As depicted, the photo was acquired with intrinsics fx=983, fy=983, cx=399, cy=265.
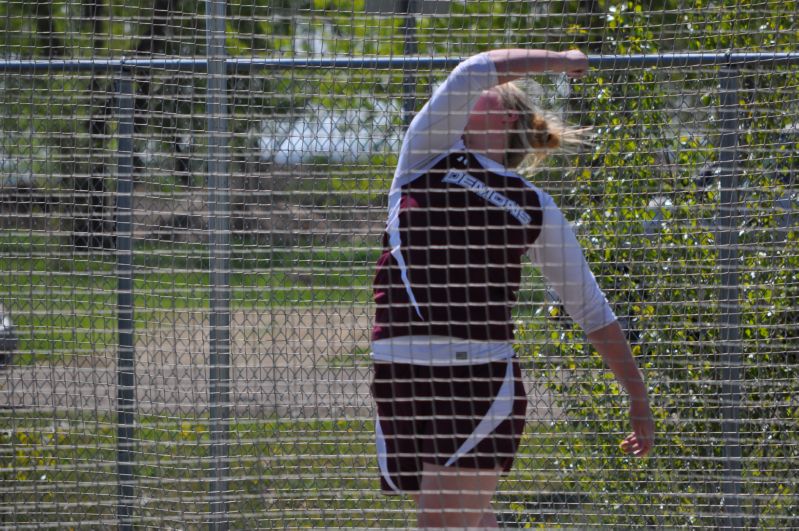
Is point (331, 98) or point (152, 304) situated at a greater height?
point (331, 98)

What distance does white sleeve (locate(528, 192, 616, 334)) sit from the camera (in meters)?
2.25

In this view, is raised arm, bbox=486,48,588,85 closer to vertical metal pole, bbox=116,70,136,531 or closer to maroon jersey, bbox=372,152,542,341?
maroon jersey, bbox=372,152,542,341

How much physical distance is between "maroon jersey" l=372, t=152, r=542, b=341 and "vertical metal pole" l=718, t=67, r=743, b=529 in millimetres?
1006

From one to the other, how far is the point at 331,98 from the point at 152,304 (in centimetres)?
116

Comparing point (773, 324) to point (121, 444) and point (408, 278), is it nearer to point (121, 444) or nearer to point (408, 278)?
point (408, 278)

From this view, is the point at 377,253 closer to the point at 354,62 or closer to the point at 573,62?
the point at 354,62

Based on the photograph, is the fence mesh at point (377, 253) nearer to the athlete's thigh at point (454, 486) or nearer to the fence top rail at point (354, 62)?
the fence top rail at point (354, 62)

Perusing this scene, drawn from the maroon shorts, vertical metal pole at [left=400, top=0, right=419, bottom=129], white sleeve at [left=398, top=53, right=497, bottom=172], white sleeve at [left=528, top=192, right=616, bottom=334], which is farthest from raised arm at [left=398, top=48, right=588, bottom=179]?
vertical metal pole at [left=400, top=0, right=419, bottom=129]

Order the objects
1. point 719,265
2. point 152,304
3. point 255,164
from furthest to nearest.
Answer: point 152,304, point 255,164, point 719,265

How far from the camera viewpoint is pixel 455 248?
2.31 metres

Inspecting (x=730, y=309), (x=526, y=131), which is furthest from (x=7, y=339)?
(x=730, y=309)

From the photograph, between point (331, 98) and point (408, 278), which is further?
point (331, 98)

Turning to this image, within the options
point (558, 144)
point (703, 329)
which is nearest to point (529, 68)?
point (558, 144)

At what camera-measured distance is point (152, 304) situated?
388 cm
